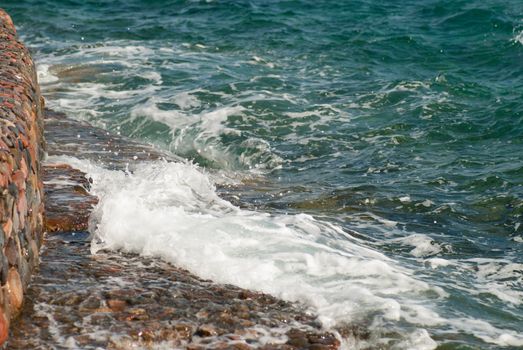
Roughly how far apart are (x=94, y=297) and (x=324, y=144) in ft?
19.9

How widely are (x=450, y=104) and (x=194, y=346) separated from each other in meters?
8.34

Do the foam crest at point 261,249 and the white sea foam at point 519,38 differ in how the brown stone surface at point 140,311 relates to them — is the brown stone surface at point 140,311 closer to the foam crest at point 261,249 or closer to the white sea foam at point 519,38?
the foam crest at point 261,249

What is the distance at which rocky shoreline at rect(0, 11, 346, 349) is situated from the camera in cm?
Answer: 531

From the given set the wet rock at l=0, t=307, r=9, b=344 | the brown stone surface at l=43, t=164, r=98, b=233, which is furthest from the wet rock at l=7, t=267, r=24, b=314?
the brown stone surface at l=43, t=164, r=98, b=233

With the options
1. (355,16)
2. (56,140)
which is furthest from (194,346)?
(355,16)

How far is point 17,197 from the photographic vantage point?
557cm

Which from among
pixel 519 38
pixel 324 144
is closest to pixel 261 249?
pixel 324 144

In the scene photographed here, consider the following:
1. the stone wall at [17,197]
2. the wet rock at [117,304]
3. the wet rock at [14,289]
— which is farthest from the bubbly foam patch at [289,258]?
the wet rock at [14,289]

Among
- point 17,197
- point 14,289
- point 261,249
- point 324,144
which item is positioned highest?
point 17,197

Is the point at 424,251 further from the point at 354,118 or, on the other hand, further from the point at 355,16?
the point at 355,16

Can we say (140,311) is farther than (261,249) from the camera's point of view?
No

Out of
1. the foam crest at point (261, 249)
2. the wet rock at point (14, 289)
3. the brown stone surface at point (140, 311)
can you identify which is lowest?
the foam crest at point (261, 249)

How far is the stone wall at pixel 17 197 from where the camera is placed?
5176 millimetres

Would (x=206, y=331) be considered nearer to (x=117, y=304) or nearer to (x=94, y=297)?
(x=117, y=304)
